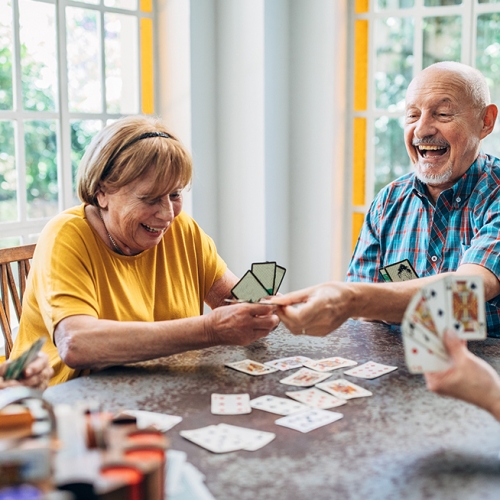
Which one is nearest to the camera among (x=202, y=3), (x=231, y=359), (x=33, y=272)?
(x=231, y=359)

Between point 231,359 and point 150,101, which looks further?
point 150,101

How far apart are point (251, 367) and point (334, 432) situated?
0.45m

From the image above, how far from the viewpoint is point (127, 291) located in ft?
6.96

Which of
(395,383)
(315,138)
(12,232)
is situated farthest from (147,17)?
(395,383)

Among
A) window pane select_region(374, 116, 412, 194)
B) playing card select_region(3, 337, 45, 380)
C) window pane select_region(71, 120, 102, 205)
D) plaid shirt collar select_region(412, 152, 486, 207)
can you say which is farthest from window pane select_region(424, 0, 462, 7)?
playing card select_region(3, 337, 45, 380)

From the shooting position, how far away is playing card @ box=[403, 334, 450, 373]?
4.04ft

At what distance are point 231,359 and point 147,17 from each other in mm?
2769

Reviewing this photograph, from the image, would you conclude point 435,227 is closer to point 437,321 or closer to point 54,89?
point 437,321

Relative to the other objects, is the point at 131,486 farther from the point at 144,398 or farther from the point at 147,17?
the point at 147,17

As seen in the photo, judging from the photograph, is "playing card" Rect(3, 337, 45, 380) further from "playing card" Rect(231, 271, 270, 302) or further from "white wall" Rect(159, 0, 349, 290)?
"white wall" Rect(159, 0, 349, 290)

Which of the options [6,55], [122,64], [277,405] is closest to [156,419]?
[277,405]

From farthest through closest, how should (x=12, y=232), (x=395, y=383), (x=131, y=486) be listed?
(x=12, y=232) → (x=395, y=383) → (x=131, y=486)

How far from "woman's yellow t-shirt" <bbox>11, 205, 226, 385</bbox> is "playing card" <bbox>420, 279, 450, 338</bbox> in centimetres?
102

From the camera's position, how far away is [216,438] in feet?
4.58
